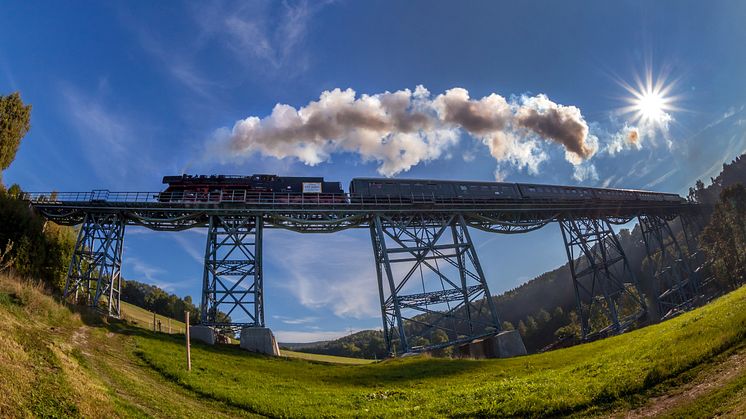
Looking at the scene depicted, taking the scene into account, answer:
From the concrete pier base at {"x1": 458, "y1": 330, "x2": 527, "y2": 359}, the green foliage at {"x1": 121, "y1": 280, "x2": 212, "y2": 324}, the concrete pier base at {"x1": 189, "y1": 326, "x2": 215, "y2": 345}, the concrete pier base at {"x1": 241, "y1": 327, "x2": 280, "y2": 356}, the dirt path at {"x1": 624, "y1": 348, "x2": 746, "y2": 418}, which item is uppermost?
the green foliage at {"x1": 121, "y1": 280, "x2": 212, "y2": 324}

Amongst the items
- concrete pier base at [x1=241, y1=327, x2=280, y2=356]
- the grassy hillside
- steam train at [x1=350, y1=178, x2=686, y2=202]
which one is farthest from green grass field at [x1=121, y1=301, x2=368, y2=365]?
steam train at [x1=350, y1=178, x2=686, y2=202]

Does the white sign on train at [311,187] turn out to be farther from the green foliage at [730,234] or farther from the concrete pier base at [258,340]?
the green foliage at [730,234]

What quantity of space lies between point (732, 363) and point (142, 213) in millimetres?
36704

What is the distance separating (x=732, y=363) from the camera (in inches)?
459

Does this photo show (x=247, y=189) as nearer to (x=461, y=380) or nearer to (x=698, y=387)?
(x=461, y=380)

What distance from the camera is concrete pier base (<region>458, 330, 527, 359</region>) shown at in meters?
30.6

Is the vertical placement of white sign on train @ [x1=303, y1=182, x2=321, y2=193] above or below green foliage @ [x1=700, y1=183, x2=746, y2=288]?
above

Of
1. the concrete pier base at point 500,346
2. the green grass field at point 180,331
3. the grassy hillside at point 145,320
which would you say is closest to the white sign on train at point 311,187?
the green grass field at point 180,331

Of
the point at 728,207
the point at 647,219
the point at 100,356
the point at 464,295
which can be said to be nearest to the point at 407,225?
the point at 464,295

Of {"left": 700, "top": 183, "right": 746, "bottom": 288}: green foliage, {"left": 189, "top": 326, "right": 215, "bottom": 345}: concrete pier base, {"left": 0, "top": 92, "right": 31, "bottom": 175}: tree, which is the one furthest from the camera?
{"left": 700, "top": 183, "right": 746, "bottom": 288}: green foliage

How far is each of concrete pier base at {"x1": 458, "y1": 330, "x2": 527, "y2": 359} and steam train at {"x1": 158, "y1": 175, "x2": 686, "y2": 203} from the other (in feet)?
41.6

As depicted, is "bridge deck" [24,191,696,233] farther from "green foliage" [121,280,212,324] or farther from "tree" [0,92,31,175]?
"green foliage" [121,280,212,324]

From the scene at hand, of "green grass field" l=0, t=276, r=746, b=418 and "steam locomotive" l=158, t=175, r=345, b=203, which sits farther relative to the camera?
"steam locomotive" l=158, t=175, r=345, b=203

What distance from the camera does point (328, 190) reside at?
120ft
